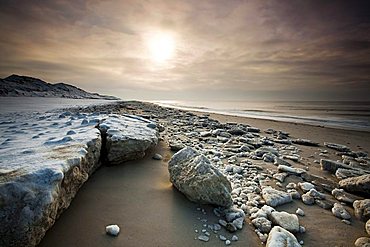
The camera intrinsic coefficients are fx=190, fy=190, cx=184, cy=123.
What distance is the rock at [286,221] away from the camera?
227 centimetres

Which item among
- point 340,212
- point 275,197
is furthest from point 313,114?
point 275,197

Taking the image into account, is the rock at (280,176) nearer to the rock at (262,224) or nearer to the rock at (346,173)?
the rock at (346,173)

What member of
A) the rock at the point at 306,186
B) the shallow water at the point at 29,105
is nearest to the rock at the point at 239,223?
the rock at the point at 306,186

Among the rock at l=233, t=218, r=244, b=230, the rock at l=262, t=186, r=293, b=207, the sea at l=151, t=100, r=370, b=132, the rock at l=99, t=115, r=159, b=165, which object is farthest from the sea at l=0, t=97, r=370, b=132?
the rock at l=233, t=218, r=244, b=230

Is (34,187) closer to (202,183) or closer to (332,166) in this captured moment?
(202,183)

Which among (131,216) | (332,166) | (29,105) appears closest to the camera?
(131,216)

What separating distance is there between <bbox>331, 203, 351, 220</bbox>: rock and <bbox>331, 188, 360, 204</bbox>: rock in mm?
303

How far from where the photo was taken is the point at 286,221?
91.7 inches

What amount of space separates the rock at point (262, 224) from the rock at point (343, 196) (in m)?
1.62

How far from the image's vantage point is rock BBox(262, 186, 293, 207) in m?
2.81

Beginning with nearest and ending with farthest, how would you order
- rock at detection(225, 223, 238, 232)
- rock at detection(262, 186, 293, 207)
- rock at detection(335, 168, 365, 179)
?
rock at detection(225, 223, 238, 232) < rock at detection(262, 186, 293, 207) < rock at detection(335, 168, 365, 179)

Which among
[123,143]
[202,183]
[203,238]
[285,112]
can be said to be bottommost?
[203,238]

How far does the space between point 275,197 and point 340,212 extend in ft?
2.81

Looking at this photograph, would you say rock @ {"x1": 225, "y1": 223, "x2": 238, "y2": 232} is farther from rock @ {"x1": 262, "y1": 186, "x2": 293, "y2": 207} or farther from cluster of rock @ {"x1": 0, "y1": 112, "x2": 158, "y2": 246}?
cluster of rock @ {"x1": 0, "y1": 112, "x2": 158, "y2": 246}
